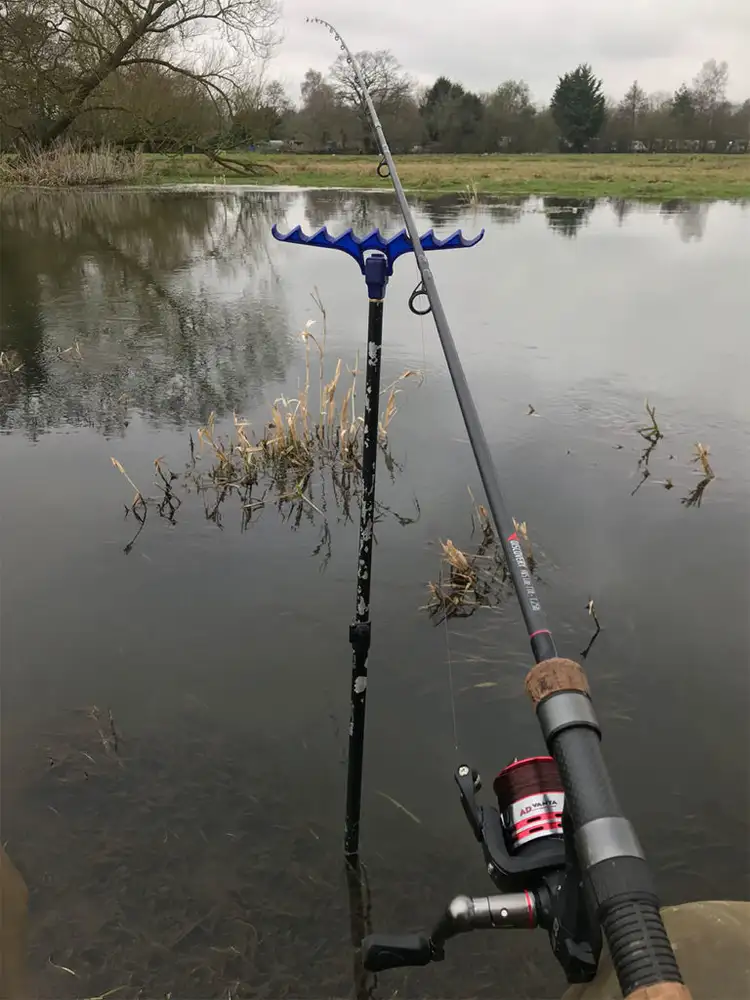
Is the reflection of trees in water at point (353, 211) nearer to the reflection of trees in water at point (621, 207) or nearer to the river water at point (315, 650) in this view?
the reflection of trees in water at point (621, 207)

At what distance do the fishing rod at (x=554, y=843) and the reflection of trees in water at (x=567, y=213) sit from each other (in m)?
15.6

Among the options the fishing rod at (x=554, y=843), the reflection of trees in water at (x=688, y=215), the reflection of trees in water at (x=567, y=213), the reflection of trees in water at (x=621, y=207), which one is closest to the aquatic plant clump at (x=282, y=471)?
the fishing rod at (x=554, y=843)

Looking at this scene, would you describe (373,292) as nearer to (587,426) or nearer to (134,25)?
(587,426)

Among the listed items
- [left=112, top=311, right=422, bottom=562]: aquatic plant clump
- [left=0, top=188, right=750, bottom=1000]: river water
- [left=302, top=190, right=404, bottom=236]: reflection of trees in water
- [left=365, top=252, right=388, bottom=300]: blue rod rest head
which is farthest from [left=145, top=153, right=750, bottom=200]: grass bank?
[left=365, top=252, right=388, bottom=300]: blue rod rest head

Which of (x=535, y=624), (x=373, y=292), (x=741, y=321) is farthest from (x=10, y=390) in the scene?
(x=741, y=321)

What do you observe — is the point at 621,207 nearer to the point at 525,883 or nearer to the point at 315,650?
the point at 315,650

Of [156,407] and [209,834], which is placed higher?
[156,407]

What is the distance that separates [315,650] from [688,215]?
1924 cm

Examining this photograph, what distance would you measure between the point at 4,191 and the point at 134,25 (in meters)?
7.04

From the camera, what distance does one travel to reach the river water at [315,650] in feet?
8.39

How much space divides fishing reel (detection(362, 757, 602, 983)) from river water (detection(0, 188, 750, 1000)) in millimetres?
861

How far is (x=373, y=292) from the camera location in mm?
2238

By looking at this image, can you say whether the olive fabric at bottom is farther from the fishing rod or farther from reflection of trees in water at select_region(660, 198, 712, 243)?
reflection of trees in water at select_region(660, 198, 712, 243)

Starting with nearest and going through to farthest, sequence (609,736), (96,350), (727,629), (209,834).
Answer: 1. (209,834)
2. (609,736)
3. (727,629)
4. (96,350)
